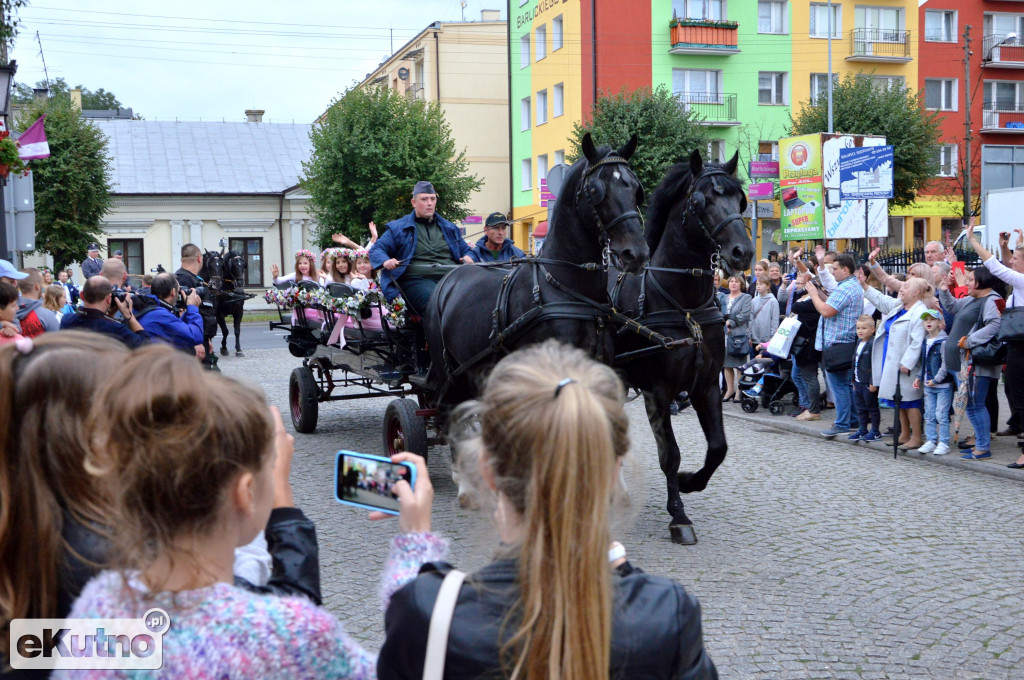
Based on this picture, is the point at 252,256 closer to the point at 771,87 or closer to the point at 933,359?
the point at 771,87

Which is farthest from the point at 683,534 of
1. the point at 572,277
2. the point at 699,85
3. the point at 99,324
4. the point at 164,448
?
the point at 699,85

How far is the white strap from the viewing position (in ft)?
5.19

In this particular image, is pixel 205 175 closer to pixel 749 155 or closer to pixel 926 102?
pixel 749 155

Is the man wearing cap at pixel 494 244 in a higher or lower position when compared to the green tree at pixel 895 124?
lower

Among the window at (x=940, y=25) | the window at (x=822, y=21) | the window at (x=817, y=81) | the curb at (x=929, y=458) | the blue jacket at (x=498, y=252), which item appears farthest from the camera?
the window at (x=940, y=25)

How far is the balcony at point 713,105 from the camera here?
1518 inches

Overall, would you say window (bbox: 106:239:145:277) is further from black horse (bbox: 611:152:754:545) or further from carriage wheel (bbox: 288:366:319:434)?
black horse (bbox: 611:152:754:545)

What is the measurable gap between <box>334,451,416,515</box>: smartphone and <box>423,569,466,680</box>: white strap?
336mm

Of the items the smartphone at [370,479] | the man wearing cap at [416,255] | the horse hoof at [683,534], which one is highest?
the man wearing cap at [416,255]

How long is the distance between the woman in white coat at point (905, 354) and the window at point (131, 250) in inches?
1468

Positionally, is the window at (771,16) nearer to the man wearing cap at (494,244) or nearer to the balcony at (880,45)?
the balcony at (880,45)

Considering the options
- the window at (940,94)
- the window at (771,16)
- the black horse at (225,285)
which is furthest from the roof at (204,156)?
the window at (940,94)

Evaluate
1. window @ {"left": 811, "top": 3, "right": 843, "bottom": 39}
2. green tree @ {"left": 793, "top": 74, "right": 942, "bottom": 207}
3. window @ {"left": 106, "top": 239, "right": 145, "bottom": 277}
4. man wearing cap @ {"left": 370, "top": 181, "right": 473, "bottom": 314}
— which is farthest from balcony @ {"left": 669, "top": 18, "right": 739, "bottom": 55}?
man wearing cap @ {"left": 370, "top": 181, "right": 473, "bottom": 314}

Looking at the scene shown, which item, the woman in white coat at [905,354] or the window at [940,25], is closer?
the woman in white coat at [905,354]
